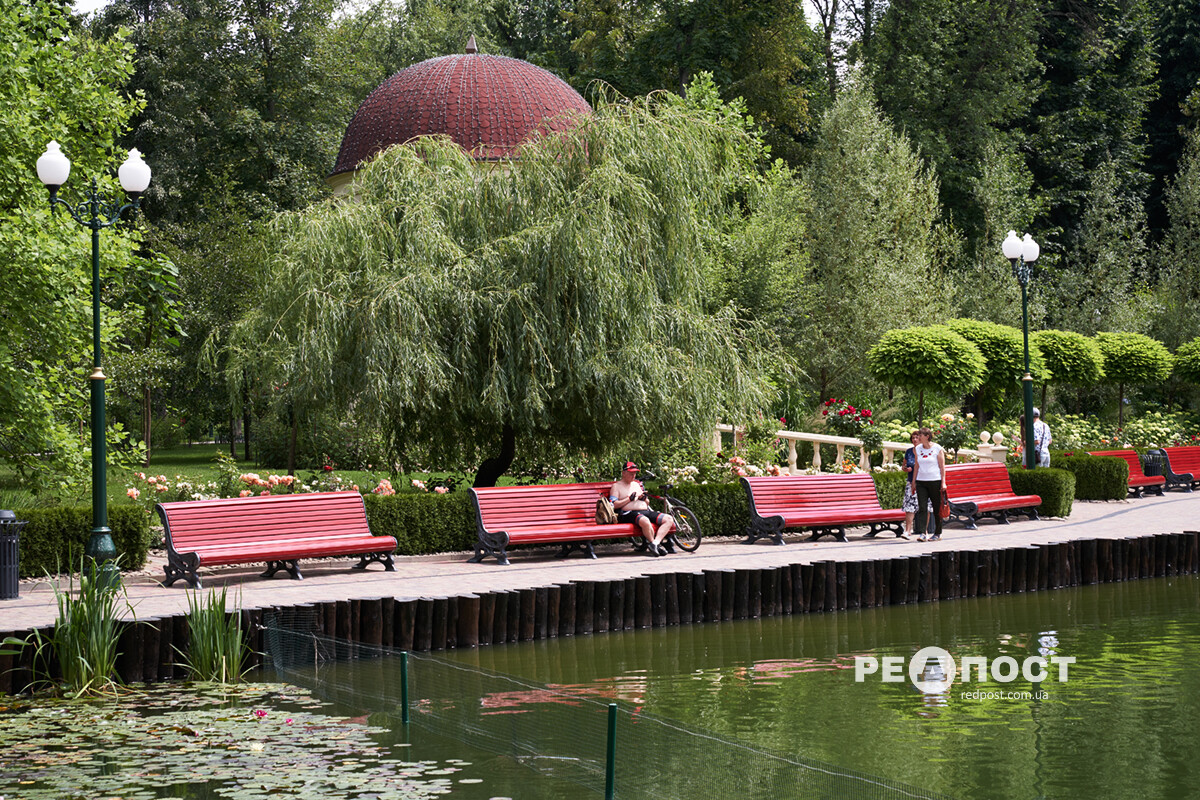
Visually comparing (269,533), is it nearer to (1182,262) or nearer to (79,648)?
(79,648)

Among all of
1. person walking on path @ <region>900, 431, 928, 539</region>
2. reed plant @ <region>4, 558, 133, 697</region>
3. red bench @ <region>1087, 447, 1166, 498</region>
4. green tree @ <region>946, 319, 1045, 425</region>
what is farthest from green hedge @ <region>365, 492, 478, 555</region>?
green tree @ <region>946, 319, 1045, 425</region>

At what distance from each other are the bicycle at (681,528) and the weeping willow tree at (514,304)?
106cm

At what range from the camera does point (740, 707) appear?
971cm

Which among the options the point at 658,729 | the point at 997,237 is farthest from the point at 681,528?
the point at 997,237

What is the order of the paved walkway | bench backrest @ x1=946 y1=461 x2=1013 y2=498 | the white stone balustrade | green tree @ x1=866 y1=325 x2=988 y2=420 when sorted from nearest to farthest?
the paved walkway
bench backrest @ x1=946 y1=461 x2=1013 y2=498
green tree @ x1=866 y1=325 x2=988 y2=420
the white stone balustrade

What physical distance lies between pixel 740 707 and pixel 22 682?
18.7 feet

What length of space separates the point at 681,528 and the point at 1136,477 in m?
11.8

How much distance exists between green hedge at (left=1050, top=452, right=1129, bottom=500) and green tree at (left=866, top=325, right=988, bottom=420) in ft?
7.80

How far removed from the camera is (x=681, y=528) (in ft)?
54.9

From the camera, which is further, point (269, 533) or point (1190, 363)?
point (1190, 363)

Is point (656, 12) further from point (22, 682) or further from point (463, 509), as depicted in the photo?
point (22, 682)

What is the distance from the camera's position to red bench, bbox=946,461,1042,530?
63.0ft

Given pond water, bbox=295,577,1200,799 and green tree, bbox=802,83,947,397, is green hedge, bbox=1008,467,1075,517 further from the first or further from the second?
green tree, bbox=802,83,947,397

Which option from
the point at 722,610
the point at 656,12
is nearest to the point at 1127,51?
the point at 656,12
